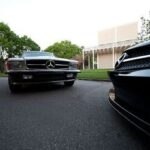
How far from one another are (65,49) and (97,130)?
2583 inches

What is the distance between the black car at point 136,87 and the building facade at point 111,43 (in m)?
34.9

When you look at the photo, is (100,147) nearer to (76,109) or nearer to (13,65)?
(76,109)

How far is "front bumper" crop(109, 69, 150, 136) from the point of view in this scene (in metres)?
1.92

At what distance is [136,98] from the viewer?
7.10 ft

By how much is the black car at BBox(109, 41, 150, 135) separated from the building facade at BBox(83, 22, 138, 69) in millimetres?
34925

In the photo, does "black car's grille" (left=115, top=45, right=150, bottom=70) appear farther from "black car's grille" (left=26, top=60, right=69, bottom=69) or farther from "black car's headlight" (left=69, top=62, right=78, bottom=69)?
"black car's headlight" (left=69, top=62, right=78, bottom=69)

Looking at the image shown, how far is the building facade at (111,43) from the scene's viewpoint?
38.2m

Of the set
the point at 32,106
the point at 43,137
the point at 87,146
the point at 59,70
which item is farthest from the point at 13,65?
the point at 87,146

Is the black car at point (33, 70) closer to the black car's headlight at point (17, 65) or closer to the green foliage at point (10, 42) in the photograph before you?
the black car's headlight at point (17, 65)

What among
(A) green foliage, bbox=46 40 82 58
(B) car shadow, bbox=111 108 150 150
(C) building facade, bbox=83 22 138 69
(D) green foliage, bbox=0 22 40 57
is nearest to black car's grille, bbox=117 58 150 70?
(B) car shadow, bbox=111 108 150 150

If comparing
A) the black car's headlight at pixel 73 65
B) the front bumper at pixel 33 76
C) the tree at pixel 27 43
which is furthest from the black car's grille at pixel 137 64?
the tree at pixel 27 43

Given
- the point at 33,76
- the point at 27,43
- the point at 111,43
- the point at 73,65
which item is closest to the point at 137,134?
the point at 33,76

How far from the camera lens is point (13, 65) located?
5.80 m

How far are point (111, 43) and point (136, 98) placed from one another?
3669cm
